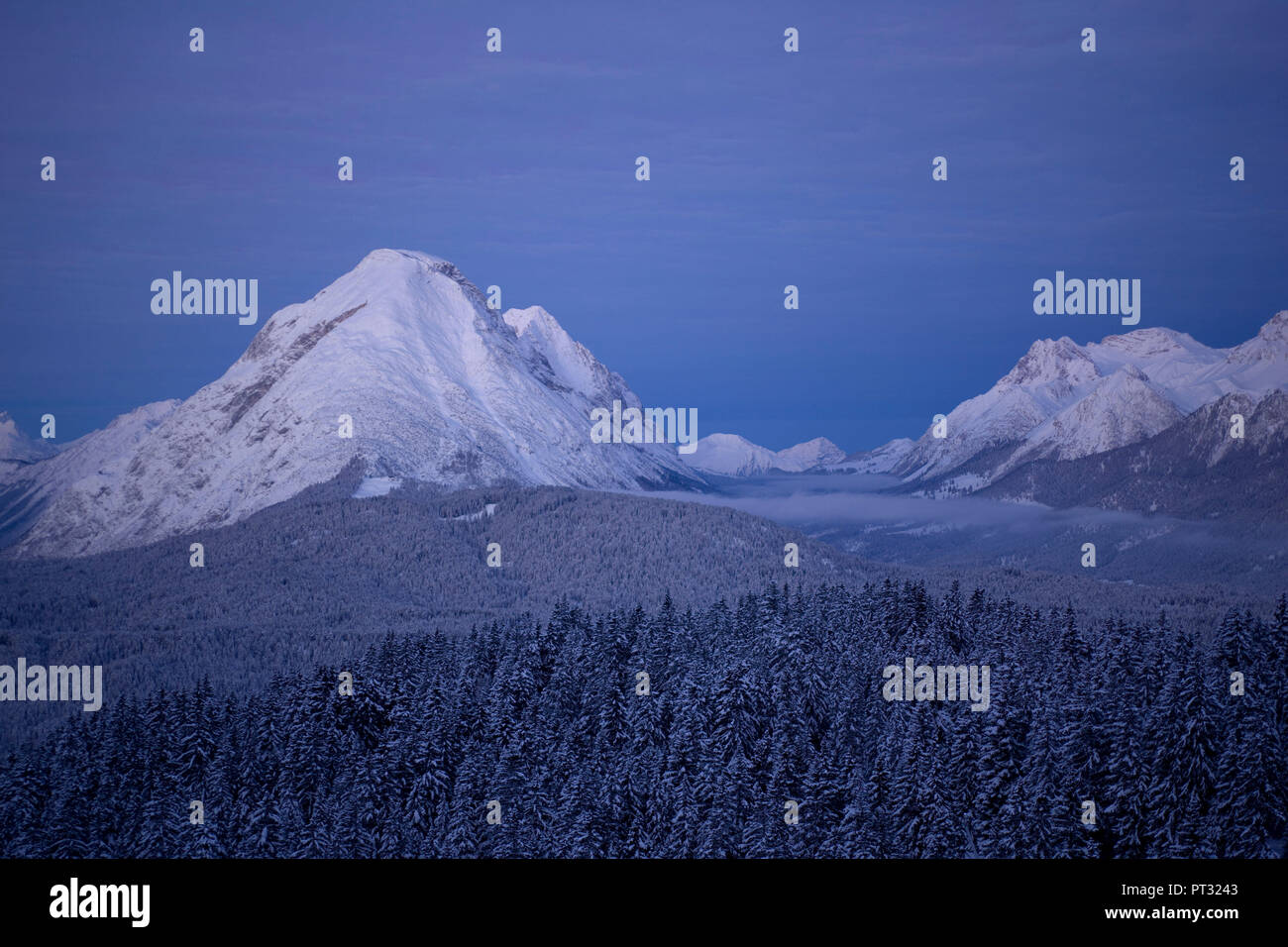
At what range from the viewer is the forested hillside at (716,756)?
7588 centimetres

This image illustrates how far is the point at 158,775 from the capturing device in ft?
323

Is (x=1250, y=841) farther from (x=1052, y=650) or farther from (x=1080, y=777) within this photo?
(x=1052, y=650)

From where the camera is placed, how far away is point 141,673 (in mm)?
187000

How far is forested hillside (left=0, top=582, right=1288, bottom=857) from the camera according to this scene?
75.9 meters

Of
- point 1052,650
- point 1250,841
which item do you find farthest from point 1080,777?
point 1052,650

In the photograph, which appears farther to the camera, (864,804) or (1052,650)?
(1052,650)

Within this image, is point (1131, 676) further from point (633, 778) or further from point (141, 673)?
point (141, 673)

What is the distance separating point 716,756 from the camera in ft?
298
